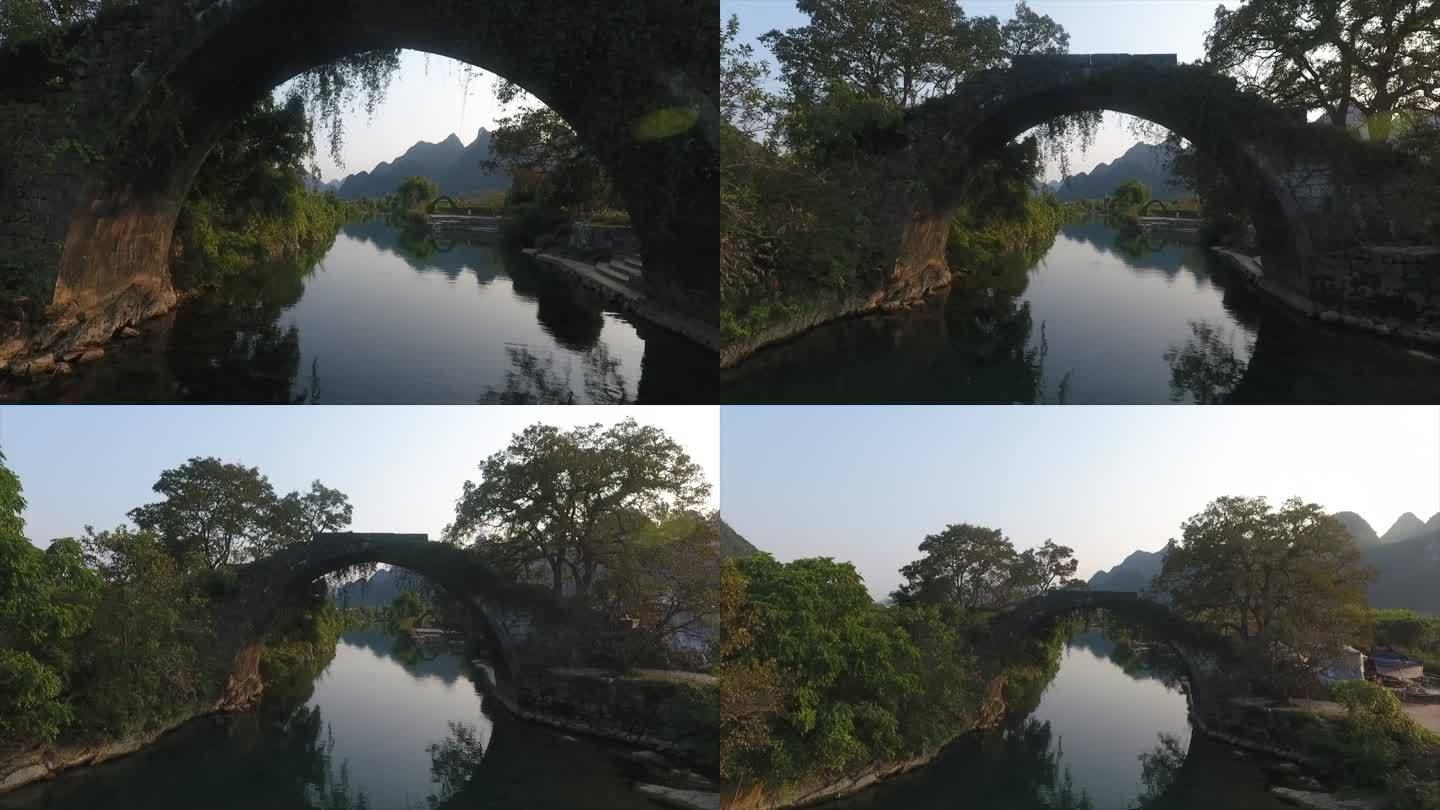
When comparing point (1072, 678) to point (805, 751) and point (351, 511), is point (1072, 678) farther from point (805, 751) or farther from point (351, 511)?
point (351, 511)

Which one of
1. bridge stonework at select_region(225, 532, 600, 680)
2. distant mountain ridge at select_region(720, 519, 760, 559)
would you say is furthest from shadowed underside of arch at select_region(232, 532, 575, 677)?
distant mountain ridge at select_region(720, 519, 760, 559)

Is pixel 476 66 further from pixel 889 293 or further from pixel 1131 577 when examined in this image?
pixel 1131 577

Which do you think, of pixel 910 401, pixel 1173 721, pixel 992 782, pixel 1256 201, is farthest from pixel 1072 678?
pixel 910 401

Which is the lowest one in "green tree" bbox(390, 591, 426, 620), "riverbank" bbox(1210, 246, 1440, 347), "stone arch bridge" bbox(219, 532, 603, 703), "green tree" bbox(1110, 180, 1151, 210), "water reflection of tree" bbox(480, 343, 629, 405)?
"green tree" bbox(390, 591, 426, 620)

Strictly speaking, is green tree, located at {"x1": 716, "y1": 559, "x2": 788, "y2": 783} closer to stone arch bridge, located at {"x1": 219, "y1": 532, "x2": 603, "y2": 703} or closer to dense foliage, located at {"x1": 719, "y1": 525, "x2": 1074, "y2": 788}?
dense foliage, located at {"x1": 719, "y1": 525, "x2": 1074, "y2": 788}

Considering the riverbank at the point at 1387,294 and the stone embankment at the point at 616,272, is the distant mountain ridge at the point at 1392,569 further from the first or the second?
the stone embankment at the point at 616,272

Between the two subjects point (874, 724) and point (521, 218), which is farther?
point (521, 218)
